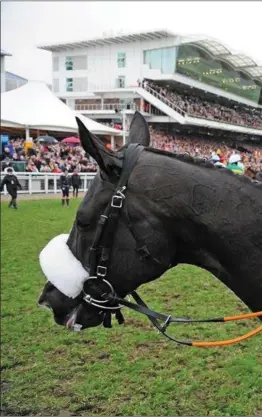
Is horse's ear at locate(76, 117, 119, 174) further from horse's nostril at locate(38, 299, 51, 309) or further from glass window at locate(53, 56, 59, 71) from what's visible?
glass window at locate(53, 56, 59, 71)

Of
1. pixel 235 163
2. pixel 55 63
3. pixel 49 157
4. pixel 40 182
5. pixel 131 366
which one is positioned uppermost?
pixel 55 63

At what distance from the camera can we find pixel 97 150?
200cm

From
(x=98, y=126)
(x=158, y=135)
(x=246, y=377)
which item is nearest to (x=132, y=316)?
(x=246, y=377)

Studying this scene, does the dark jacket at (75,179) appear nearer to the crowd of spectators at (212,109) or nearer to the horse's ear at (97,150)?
the crowd of spectators at (212,109)

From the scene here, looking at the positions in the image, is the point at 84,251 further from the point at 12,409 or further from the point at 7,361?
the point at 7,361

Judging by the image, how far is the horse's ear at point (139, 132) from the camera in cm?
233

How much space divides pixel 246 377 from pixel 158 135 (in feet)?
8.10

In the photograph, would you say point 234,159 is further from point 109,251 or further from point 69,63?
point 69,63

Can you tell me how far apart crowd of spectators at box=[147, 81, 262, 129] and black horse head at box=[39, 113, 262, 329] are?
3.86 ft

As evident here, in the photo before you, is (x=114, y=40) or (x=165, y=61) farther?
(x=114, y=40)

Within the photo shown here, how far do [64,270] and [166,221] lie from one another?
60 centimetres

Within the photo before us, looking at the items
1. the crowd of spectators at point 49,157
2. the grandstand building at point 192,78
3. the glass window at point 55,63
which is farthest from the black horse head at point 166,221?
the crowd of spectators at point 49,157

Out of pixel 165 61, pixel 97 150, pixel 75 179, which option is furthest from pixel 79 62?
pixel 97 150

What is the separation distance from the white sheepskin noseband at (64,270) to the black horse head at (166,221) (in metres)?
0.06
